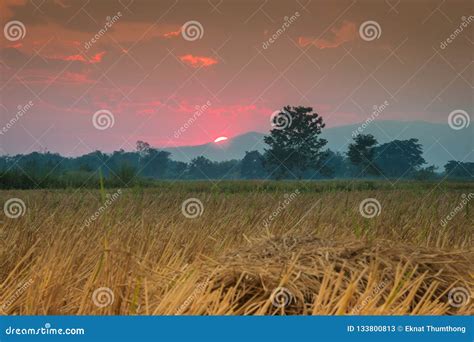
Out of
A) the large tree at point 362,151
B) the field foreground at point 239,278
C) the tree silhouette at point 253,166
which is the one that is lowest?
the field foreground at point 239,278

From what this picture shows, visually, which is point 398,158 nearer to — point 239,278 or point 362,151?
point 362,151

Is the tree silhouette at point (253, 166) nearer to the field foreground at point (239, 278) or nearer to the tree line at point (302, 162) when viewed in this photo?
the tree line at point (302, 162)

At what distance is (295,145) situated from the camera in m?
37.7

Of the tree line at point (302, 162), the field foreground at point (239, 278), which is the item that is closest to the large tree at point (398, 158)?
the tree line at point (302, 162)

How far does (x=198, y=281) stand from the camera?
4.55 m

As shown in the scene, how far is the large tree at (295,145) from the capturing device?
119ft

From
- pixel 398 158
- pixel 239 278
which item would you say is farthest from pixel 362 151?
pixel 239 278

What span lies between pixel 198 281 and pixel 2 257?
178cm

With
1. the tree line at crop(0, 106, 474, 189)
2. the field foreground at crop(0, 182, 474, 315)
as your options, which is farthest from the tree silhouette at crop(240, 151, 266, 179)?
the field foreground at crop(0, 182, 474, 315)

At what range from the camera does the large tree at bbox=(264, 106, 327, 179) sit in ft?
119

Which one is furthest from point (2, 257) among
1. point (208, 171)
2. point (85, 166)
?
point (208, 171)

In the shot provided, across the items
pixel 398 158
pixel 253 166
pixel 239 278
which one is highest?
pixel 398 158

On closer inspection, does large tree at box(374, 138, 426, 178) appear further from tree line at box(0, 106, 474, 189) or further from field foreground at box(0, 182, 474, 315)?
field foreground at box(0, 182, 474, 315)

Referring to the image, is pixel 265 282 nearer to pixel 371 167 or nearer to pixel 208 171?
pixel 208 171
